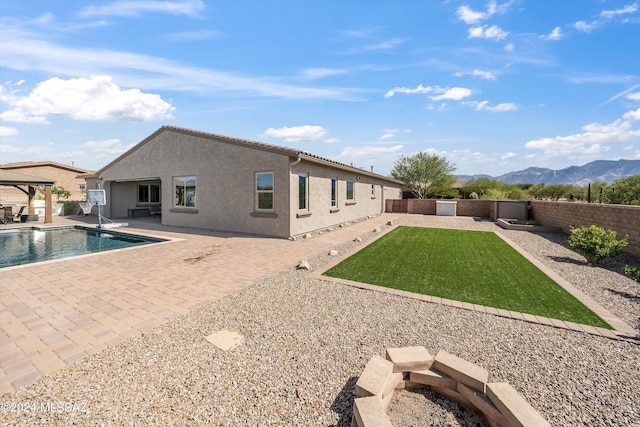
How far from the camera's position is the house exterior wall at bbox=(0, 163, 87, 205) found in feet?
93.2

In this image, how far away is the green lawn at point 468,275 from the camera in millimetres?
4879

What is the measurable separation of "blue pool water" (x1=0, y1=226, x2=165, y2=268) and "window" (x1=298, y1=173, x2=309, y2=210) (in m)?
5.85

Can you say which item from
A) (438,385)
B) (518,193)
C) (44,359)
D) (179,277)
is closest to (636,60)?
(518,193)

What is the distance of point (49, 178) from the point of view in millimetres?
32688

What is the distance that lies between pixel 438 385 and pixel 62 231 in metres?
18.9

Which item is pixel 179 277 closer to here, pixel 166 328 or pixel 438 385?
pixel 166 328

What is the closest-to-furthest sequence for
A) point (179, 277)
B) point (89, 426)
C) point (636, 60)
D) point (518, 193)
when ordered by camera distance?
point (89, 426) < point (179, 277) < point (636, 60) < point (518, 193)

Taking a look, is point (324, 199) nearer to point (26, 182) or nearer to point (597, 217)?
point (597, 217)

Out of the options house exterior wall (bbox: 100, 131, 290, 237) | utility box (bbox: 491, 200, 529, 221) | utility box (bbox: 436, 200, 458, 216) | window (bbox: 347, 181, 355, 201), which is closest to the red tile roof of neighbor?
house exterior wall (bbox: 100, 131, 290, 237)

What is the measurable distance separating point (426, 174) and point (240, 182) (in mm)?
29946

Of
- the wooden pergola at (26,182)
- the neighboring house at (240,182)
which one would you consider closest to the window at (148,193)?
the neighboring house at (240,182)

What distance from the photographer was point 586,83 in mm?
15164

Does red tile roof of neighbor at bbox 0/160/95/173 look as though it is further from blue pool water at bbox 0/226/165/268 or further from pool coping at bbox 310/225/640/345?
pool coping at bbox 310/225/640/345

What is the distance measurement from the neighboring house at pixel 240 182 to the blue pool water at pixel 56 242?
284cm
